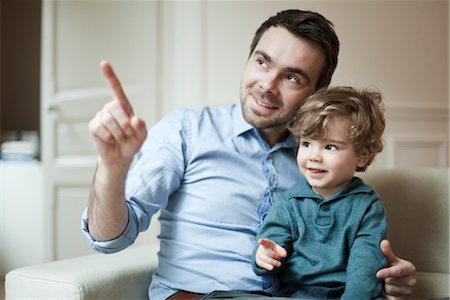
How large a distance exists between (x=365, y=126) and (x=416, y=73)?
6.03ft

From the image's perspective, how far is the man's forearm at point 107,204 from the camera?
1.07 meters

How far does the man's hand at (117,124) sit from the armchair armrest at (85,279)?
388mm

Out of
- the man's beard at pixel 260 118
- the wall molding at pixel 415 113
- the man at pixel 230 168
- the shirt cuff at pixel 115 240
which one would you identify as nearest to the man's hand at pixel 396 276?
the man at pixel 230 168

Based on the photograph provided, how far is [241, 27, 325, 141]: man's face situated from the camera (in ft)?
4.71

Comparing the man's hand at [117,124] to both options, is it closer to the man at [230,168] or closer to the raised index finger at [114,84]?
the raised index finger at [114,84]

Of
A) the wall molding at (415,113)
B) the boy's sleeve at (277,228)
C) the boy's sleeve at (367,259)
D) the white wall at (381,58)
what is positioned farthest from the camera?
the wall molding at (415,113)

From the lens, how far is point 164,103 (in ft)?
8.91

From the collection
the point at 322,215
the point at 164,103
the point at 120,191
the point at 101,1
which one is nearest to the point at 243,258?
the point at 322,215

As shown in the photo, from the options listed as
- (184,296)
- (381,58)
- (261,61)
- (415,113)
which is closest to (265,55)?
(261,61)

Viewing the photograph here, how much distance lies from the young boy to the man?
0.11 meters

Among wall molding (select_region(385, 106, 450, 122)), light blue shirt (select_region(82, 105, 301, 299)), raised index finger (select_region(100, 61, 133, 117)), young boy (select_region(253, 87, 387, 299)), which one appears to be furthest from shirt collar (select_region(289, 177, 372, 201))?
wall molding (select_region(385, 106, 450, 122))

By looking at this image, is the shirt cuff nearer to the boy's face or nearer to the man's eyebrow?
the boy's face

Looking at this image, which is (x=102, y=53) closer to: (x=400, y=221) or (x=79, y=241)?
(x=79, y=241)

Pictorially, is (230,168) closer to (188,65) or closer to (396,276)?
(396,276)
